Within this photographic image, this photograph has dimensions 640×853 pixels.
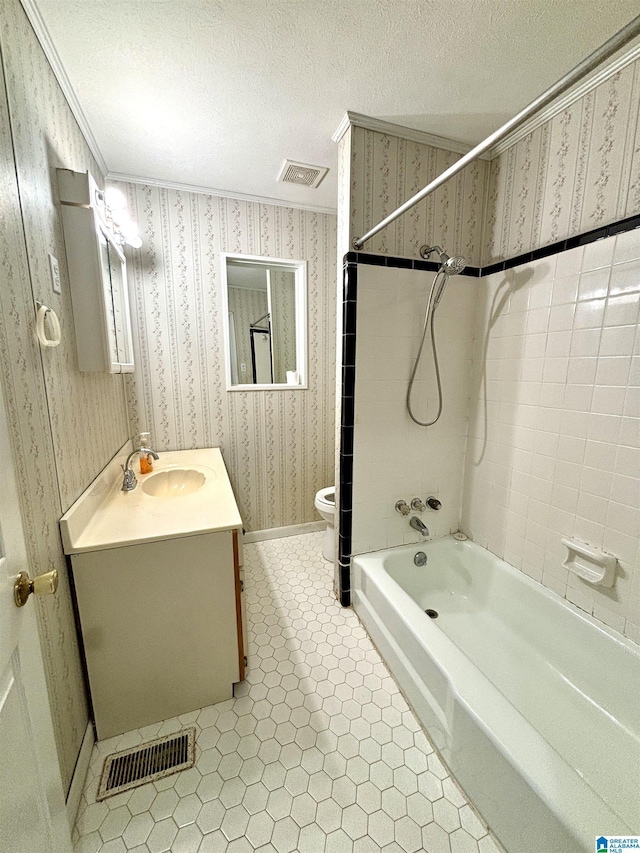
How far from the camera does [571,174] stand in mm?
1380

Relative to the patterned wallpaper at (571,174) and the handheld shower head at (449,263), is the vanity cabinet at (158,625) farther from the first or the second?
the patterned wallpaper at (571,174)

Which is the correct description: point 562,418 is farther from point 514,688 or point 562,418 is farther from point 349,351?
point 514,688

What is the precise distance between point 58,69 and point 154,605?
199cm

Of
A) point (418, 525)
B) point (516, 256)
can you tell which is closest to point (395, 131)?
point (516, 256)

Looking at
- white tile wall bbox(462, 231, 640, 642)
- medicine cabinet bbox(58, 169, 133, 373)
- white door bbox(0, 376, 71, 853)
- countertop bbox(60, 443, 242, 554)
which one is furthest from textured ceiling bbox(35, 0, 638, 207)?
countertop bbox(60, 443, 242, 554)

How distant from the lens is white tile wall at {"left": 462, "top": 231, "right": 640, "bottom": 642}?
1.21m

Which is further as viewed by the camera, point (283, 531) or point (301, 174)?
point (283, 531)

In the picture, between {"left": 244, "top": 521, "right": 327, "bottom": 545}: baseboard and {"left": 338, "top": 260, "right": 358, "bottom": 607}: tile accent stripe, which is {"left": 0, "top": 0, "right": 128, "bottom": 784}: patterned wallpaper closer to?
{"left": 338, "top": 260, "right": 358, "bottom": 607}: tile accent stripe

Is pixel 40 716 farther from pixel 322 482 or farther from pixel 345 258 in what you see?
pixel 322 482

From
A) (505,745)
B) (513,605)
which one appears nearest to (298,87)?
(505,745)

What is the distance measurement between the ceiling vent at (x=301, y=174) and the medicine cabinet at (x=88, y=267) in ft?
3.26

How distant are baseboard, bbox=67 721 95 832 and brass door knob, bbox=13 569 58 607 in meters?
0.85

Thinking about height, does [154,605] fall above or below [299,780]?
above

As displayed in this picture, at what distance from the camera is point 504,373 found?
1.69m
